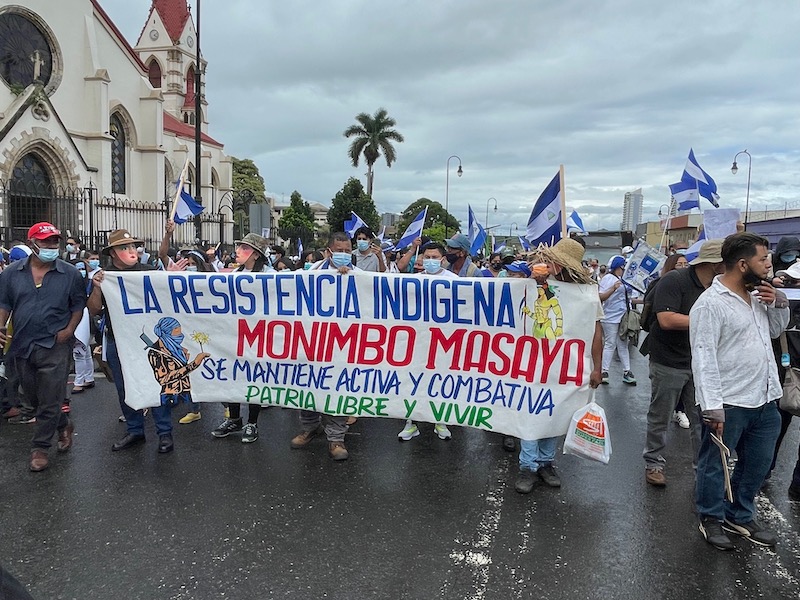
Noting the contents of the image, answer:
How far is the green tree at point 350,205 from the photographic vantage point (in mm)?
46537

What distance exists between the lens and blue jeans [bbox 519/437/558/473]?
4.54m

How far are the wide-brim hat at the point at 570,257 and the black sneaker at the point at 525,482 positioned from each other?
1.49 metres

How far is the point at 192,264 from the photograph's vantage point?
7141mm

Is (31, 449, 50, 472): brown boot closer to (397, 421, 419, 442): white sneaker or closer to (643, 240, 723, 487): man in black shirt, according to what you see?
(397, 421, 419, 442): white sneaker

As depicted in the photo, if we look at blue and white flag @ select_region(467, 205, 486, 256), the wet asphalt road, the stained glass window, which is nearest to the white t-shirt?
blue and white flag @ select_region(467, 205, 486, 256)

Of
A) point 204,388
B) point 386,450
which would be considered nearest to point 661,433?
point 386,450

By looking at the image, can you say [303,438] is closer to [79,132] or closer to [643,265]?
[643,265]

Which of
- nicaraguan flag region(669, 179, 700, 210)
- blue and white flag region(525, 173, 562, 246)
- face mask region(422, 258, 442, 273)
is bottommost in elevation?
face mask region(422, 258, 442, 273)

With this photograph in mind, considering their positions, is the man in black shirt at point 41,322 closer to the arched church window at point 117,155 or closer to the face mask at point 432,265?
the face mask at point 432,265

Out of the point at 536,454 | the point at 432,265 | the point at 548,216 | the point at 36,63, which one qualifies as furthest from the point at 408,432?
the point at 36,63

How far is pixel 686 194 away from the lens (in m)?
10.0

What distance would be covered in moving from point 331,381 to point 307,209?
58.4 meters

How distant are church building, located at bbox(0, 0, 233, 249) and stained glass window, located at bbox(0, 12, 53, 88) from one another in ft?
0.14

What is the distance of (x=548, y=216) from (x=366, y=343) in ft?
7.26
